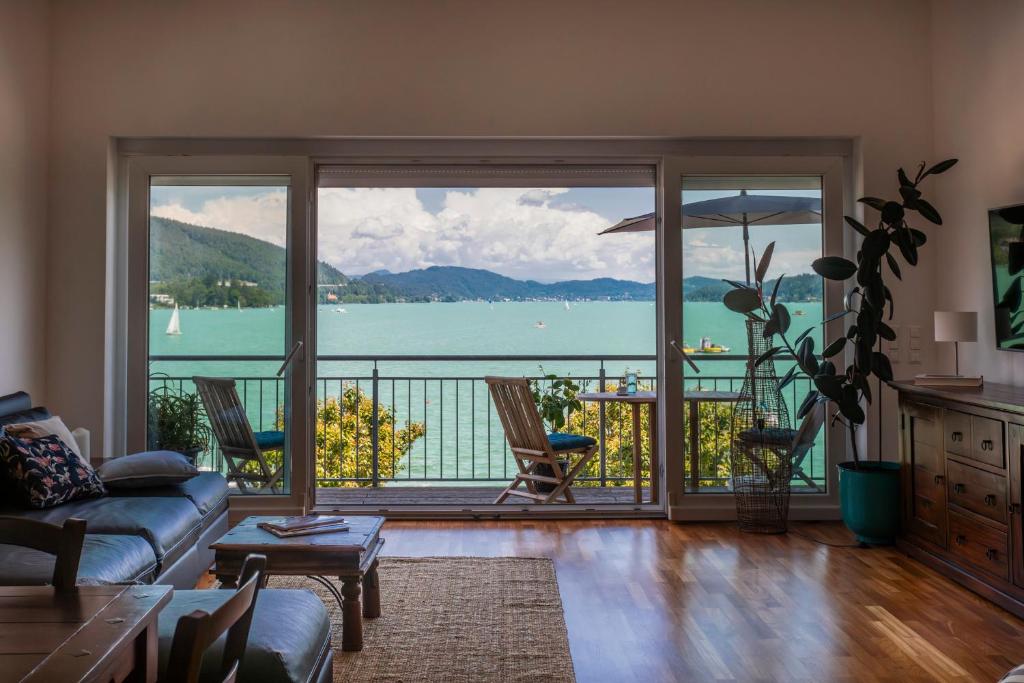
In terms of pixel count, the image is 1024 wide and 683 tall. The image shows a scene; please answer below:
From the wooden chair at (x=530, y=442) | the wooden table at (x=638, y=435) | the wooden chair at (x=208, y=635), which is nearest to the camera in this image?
the wooden chair at (x=208, y=635)

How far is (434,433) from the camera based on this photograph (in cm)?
762

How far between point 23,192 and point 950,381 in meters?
5.07

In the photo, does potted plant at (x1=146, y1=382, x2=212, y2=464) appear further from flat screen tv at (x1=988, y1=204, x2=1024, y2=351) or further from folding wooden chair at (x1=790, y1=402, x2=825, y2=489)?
flat screen tv at (x1=988, y1=204, x2=1024, y2=351)

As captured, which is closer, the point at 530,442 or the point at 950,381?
the point at 950,381

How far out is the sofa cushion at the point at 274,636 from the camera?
194 centimetres

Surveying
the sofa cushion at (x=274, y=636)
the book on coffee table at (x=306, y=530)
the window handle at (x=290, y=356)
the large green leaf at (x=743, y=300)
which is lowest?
the sofa cushion at (x=274, y=636)

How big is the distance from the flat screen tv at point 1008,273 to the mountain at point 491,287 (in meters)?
6.99

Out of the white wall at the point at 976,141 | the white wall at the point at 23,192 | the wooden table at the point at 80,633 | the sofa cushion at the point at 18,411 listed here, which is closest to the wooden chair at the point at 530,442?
the white wall at the point at 976,141

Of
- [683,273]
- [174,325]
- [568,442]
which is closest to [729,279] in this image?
[683,273]

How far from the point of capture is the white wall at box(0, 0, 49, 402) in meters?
4.32

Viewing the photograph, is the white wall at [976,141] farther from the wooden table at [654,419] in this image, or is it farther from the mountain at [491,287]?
the mountain at [491,287]

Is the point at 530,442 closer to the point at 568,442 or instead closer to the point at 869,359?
the point at 568,442

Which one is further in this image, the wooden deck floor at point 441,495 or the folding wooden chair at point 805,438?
the wooden deck floor at point 441,495

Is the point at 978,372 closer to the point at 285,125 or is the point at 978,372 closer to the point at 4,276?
the point at 285,125
